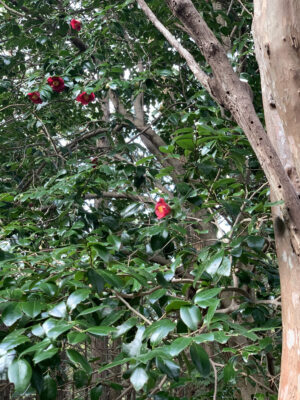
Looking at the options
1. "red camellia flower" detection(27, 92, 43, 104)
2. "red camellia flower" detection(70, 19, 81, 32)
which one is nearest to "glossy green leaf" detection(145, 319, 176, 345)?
"red camellia flower" detection(27, 92, 43, 104)

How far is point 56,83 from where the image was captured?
2395 millimetres

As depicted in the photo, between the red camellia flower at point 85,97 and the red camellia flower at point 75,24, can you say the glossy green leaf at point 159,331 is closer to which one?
the red camellia flower at point 85,97

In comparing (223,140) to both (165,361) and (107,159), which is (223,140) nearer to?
(165,361)

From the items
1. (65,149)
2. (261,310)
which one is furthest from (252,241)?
(65,149)

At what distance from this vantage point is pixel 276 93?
125 cm

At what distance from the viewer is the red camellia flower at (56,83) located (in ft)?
7.79

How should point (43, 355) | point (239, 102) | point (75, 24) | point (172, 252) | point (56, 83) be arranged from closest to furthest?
1. point (43, 355)
2. point (239, 102)
3. point (172, 252)
4. point (56, 83)
5. point (75, 24)

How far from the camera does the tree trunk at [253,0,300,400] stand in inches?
41.3

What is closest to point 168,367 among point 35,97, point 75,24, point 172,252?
point 172,252

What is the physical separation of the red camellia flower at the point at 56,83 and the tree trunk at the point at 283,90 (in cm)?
136

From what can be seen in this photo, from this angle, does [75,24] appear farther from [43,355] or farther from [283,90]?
[43,355]

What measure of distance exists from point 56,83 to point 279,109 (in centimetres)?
155

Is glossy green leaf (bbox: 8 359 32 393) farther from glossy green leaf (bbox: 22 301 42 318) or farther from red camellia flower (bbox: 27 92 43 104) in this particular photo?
red camellia flower (bbox: 27 92 43 104)

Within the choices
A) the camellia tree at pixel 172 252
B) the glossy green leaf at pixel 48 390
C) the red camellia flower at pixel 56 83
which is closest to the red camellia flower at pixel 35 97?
the camellia tree at pixel 172 252
